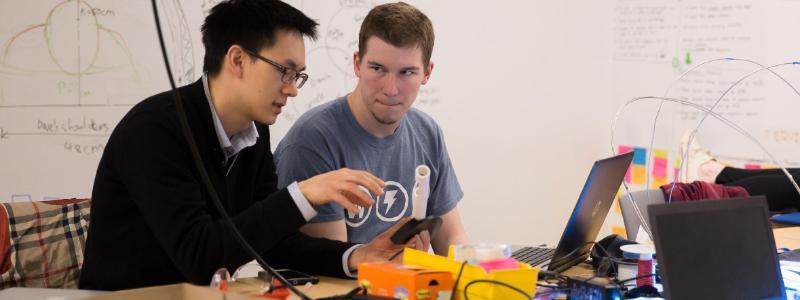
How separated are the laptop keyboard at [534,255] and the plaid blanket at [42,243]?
3.66 ft

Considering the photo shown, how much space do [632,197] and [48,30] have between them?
81.5 inches

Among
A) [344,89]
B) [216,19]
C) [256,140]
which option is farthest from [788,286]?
[344,89]

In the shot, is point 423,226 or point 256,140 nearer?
point 423,226

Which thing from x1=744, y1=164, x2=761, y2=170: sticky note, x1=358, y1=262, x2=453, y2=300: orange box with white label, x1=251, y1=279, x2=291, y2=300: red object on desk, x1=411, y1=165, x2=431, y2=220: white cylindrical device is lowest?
x1=251, y1=279, x2=291, y2=300: red object on desk

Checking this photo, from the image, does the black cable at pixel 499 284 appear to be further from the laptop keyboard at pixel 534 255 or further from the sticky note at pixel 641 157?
the sticky note at pixel 641 157

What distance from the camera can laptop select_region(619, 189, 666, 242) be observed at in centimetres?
262

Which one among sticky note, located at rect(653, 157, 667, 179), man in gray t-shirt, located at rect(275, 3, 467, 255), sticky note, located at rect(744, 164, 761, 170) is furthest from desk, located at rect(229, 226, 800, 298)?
sticky note, located at rect(653, 157, 667, 179)

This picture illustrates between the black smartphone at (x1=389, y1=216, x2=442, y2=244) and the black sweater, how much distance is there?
0.14m

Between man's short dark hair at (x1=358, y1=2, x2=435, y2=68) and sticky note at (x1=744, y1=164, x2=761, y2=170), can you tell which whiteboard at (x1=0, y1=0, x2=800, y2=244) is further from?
man's short dark hair at (x1=358, y1=2, x2=435, y2=68)

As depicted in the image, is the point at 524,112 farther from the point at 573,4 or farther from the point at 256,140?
the point at 256,140

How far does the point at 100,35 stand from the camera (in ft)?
10.1

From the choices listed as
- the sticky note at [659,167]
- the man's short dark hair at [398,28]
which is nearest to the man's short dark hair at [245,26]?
the man's short dark hair at [398,28]

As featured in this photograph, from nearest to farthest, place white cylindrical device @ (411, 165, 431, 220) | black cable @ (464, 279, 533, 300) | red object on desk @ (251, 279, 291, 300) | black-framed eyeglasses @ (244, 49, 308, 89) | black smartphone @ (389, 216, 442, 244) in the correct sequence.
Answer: black cable @ (464, 279, 533, 300) < red object on desk @ (251, 279, 291, 300) < white cylindrical device @ (411, 165, 431, 220) < black smartphone @ (389, 216, 442, 244) < black-framed eyeglasses @ (244, 49, 308, 89)

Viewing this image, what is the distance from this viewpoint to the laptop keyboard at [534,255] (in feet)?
6.95
